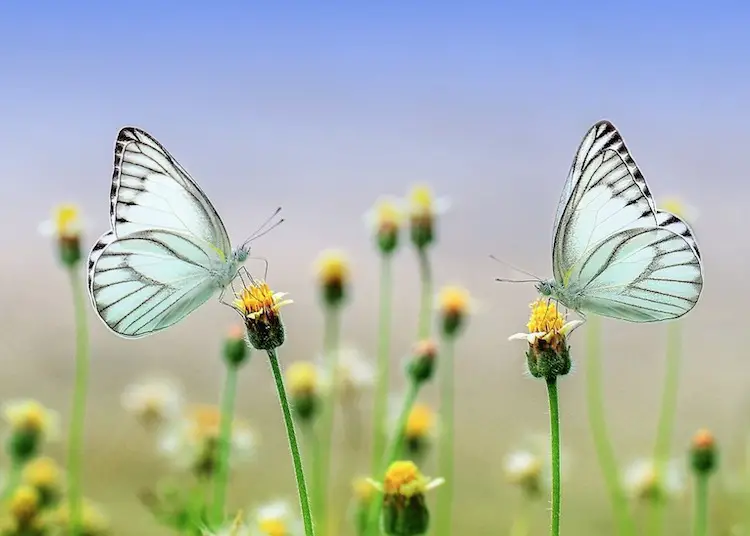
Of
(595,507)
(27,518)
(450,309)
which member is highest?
(450,309)

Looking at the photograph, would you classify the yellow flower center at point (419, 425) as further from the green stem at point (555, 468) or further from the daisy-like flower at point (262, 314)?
the green stem at point (555, 468)

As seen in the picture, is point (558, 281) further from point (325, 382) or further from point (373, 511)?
point (325, 382)

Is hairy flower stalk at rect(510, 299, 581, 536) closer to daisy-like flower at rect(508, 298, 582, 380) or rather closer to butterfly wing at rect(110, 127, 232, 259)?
daisy-like flower at rect(508, 298, 582, 380)

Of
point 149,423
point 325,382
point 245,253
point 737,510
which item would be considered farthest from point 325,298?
point 737,510

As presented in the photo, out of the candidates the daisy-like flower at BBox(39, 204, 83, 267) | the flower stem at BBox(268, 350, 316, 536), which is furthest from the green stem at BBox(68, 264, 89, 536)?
the flower stem at BBox(268, 350, 316, 536)


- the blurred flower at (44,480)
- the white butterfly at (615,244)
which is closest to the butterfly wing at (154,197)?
the white butterfly at (615,244)

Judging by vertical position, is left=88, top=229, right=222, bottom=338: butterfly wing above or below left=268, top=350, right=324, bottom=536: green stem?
above
